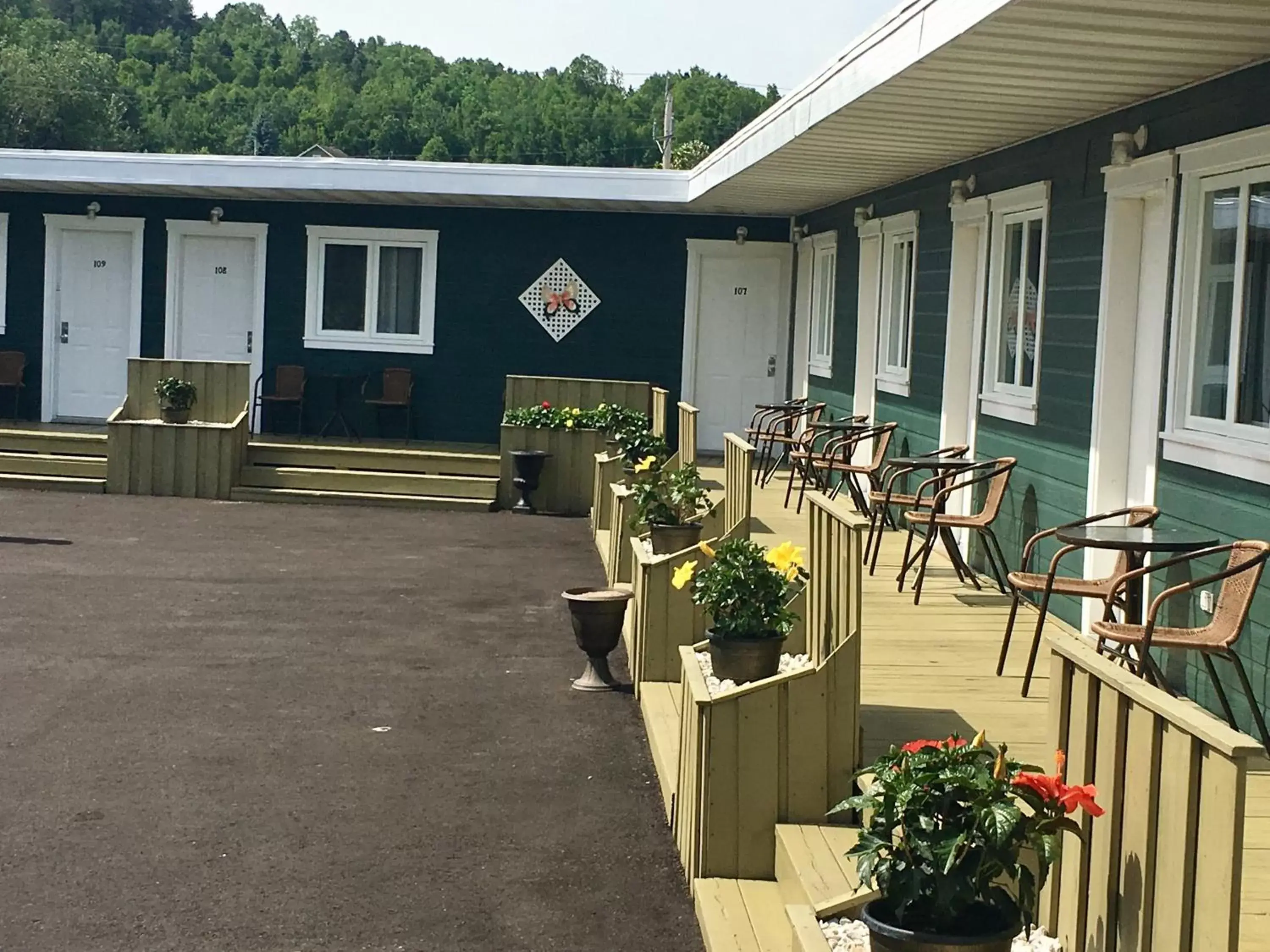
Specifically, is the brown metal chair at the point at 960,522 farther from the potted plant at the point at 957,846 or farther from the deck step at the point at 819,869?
the potted plant at the point at 957,846

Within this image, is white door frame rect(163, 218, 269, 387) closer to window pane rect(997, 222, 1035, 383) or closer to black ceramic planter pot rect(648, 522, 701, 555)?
black ceramic planter pot rect(648, 522, 701, 555)

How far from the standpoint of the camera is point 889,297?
11.0 metres

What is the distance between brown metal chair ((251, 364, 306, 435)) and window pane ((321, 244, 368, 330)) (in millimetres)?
524

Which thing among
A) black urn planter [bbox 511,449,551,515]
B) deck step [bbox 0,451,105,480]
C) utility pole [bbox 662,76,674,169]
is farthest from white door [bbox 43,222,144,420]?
utility pole [bbox 662,76,674,169]

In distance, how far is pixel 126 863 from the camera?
4.43m

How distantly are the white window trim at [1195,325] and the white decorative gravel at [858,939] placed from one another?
2.60 metres

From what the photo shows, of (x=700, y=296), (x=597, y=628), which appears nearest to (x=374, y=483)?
(x=700, y=296)

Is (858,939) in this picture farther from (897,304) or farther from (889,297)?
(889,297)

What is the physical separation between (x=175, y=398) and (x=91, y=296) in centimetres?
294

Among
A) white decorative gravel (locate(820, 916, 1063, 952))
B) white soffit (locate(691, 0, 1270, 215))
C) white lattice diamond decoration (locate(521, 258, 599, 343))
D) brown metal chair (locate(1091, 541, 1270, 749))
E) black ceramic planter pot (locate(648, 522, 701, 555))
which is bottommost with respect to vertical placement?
white decorative gravel (locate(820, 916, 1063, 952))

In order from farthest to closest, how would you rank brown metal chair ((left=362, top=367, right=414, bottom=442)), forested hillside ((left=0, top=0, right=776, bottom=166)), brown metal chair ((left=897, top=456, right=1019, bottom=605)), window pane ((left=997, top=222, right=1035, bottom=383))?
forested hillside ((left=0, top=0, right=776, bottom=166)), brown metal chair ((left=362, top=367, right=414, bottom=442)), window pane ((left=997, top=222, right=1035, bottom=383)), brown metal chair ((left=897, top=456, right=1019, bottom=605))

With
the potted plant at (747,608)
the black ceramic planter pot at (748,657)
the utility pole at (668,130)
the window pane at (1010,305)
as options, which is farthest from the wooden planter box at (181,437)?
the utility pole at (668,130)

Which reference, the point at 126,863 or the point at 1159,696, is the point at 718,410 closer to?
the point at 126,863

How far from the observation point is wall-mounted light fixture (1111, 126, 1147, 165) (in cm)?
635
